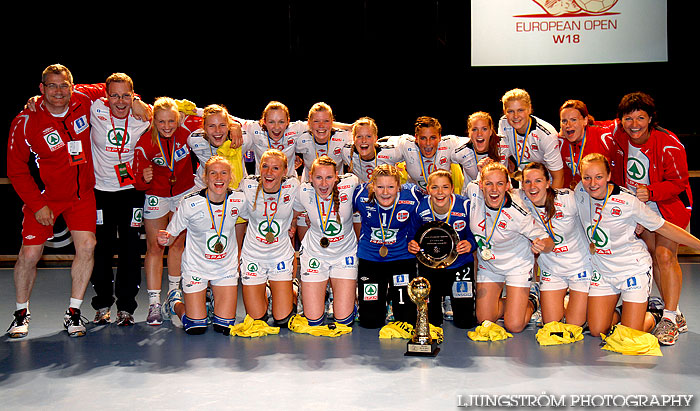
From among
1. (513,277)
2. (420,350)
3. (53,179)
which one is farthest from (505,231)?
(53,179)

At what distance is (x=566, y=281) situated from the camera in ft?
14.6

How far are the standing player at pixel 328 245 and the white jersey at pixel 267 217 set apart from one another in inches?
3.8

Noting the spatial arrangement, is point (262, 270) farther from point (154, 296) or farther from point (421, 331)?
point (421, 331)

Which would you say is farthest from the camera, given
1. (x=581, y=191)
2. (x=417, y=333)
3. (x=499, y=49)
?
(x=499, y=49)

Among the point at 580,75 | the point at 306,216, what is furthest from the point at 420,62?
the point at 306,216

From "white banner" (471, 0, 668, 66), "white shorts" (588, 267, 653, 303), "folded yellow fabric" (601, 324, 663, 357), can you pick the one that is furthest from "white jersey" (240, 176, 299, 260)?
"white banner" (471, 0, 668, 66)

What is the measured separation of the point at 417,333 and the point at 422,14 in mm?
4890

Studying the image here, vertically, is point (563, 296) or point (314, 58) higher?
point (314, 58)

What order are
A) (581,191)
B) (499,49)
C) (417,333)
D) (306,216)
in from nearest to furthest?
(417,333) → (581,191) → (306,216) → (499,49)

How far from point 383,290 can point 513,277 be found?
90 centimetres

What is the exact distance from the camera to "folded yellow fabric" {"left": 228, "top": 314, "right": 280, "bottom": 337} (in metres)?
4.43

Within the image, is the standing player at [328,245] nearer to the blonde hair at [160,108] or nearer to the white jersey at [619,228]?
the blonde hair at [160,108]

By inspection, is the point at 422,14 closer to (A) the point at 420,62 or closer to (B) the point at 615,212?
(A) the point at 420,62

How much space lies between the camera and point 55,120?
4.48 metres
